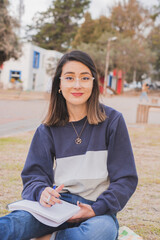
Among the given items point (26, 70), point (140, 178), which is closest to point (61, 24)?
point (26, 70)

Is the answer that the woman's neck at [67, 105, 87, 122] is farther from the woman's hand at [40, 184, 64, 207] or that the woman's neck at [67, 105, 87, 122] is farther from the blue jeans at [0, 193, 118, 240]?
the blue jeans at [0, 193, 118, 240]

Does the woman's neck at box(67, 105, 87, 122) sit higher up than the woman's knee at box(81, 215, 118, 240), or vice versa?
the woman's neck at box(67, 105, 87, 122)

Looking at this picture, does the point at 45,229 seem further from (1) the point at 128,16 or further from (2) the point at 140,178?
(1) the point at 128,16

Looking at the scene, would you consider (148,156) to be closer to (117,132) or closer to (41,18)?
(117,132)

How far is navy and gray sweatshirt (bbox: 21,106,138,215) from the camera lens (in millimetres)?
1905

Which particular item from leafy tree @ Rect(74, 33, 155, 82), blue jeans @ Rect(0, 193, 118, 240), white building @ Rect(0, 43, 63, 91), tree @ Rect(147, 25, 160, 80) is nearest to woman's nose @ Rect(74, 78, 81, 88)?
blue jeans @ Rect(0, 193, 118, 240)

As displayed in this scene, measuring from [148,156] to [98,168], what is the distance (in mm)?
3687

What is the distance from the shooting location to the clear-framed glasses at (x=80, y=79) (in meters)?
2.14

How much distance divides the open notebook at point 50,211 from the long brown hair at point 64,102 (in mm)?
560

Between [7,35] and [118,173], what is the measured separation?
1545cm

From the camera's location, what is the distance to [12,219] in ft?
5.57

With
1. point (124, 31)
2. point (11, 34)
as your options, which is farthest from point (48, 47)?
point (11, 34)

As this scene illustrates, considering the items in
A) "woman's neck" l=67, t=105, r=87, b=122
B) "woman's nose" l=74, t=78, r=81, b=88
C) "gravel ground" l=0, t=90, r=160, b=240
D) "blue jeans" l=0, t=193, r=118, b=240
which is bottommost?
"gravel ground" l=0, t=90, r=160, b=240

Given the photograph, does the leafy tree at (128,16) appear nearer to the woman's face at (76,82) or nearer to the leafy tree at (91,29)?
the leafy tree at (91,29)
